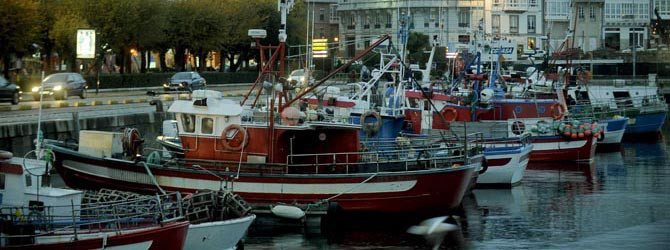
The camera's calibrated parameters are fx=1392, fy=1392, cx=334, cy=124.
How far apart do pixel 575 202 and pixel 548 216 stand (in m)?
2.88

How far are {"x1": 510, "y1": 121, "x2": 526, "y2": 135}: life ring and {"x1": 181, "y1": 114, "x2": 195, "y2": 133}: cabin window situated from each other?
1436 centimetres

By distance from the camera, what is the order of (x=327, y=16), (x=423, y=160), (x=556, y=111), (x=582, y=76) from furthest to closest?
(x=327, y=16) < (x=582, y=76) < (x=556, y=111) < (x=423, y=160)

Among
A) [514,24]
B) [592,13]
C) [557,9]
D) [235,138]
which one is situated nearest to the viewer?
[235,138]

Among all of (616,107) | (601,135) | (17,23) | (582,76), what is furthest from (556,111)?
(17,23)

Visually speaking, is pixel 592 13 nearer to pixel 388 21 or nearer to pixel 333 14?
pixel 388 21

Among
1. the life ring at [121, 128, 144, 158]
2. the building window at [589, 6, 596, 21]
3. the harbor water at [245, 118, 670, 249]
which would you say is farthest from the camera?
the building window at [589, 6, 596, 21]

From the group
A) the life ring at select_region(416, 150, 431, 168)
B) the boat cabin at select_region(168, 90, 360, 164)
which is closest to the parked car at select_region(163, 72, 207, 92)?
the boat cabin at select_region(168, 90, 360, 164)

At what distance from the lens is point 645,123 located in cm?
5969

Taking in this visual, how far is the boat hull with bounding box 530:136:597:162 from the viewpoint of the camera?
45.1 meters

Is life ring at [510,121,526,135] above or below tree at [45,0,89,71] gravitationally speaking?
below

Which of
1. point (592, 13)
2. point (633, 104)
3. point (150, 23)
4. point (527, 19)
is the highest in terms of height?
point (592, 13)

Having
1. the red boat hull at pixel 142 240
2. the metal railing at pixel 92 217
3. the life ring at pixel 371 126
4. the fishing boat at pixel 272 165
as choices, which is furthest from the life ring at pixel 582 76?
the red boat hull at pixel 142 240

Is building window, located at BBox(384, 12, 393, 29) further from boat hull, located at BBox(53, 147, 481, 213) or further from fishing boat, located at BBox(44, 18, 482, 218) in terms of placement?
boat hull, located at BBox(53, 147, 481, 213)

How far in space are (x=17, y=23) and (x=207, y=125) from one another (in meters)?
30.3
